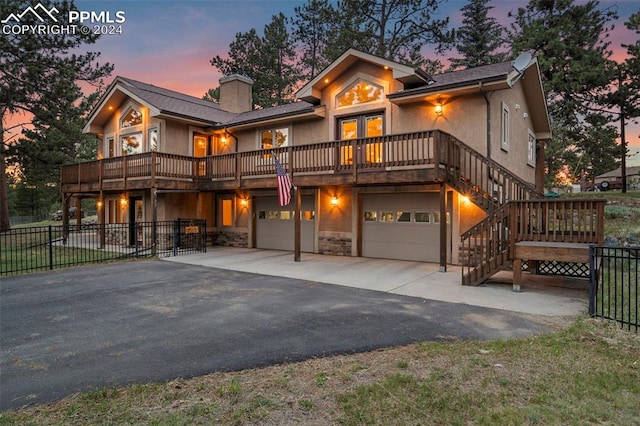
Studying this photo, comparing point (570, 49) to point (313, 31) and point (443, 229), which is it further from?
point (443, 229)

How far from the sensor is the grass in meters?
3.08

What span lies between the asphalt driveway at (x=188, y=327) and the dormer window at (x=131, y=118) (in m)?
10.3

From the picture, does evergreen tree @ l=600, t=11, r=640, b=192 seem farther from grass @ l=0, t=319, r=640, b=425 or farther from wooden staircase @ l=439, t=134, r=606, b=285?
grass @ l=0, t=319, r=640, b=425

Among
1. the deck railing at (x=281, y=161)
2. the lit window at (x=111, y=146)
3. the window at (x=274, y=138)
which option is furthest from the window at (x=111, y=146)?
the window at (x=274, y=138)

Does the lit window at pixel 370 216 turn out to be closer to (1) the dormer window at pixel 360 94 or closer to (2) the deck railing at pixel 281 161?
(2) the deck railing at pixel 281 161

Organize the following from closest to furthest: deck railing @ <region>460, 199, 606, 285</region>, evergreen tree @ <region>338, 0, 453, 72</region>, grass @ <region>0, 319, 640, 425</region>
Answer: grass @ <region>0, 319, 640, 425</region>, deck railing @ <region>460, 199, 606, 285</region>, evergreen tree @ <region>338, 0, 453, 72</region>

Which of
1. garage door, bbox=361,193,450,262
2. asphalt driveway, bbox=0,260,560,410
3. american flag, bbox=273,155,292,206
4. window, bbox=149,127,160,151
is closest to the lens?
asphalt driveway, bbox=0,260,560,410

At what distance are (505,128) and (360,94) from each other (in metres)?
5.14

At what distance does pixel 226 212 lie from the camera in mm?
17250

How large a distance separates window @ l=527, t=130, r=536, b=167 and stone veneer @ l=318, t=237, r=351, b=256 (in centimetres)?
868

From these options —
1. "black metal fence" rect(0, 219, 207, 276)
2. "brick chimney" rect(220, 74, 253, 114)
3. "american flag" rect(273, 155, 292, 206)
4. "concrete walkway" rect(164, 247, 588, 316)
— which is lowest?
"concrete walkway" rect(164, 247, 588, 316)

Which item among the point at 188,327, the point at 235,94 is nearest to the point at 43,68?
the point at 235,94

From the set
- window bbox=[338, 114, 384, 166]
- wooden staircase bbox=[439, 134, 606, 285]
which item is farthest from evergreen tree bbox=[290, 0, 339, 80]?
wooden staircase bbox=[439, 134, 606, 285]

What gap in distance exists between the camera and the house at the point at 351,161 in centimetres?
1047
